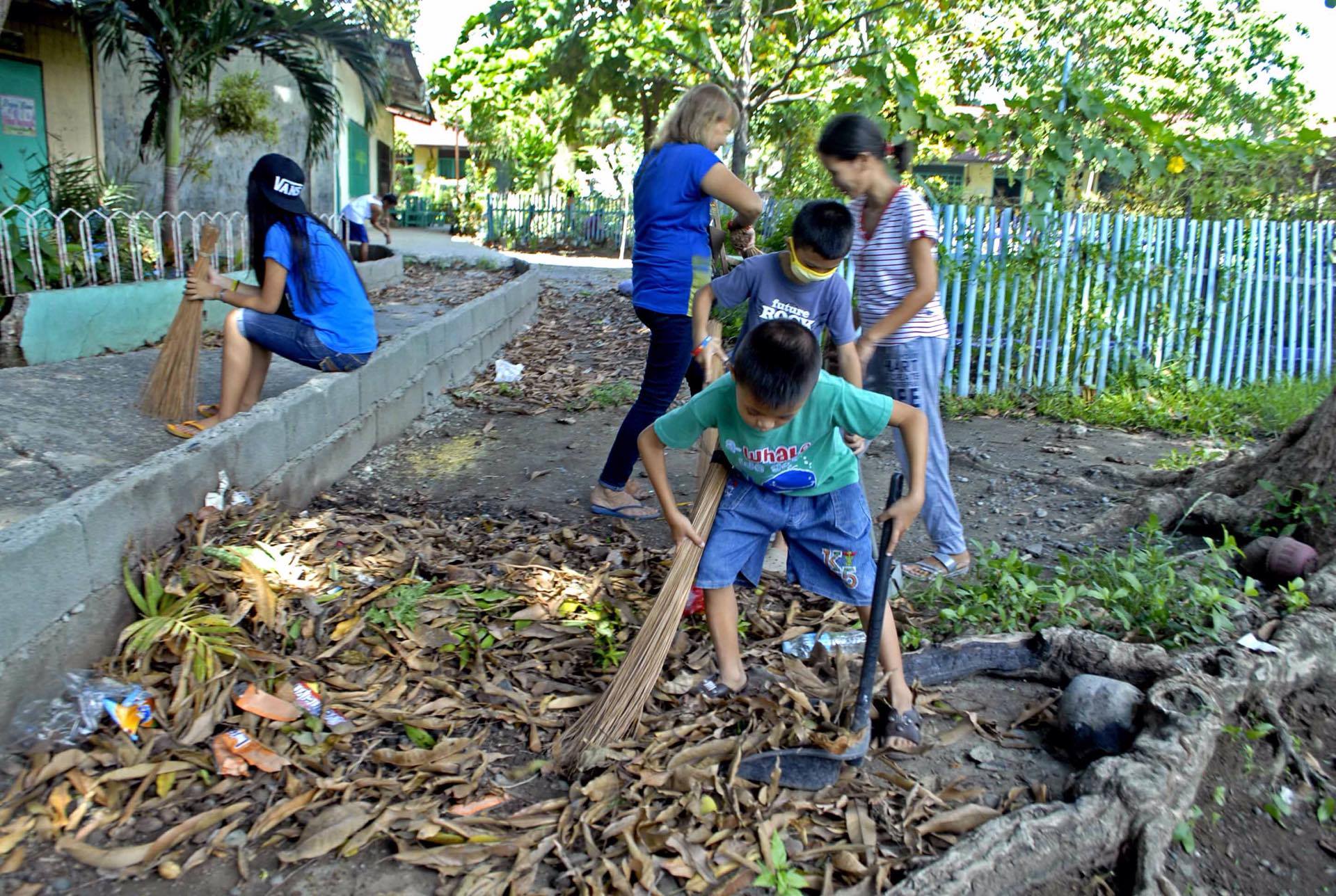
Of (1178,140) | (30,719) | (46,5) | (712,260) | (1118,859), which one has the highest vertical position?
(46,5)

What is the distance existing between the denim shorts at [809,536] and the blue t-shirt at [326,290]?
2798 millimetres

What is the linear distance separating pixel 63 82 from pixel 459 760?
9212mm

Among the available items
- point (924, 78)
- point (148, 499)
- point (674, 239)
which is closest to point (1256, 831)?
point (674, 239)

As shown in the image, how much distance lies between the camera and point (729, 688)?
9.91ft

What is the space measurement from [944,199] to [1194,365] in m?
2.44

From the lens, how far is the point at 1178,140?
25.3 ft

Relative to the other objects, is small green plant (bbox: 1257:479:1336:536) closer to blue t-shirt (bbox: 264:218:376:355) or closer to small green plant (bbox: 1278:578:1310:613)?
small green plant (bbox: 1278:578:1310:613)

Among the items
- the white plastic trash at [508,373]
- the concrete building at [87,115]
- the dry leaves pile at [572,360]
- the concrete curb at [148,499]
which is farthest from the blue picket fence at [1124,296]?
the concrete building at [87,115]

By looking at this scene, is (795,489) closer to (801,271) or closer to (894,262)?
(801,271)

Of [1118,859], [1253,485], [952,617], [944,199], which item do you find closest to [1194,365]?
[944,199]

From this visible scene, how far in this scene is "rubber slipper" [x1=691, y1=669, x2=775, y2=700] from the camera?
3002mm

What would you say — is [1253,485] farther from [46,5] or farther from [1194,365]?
[46,5]

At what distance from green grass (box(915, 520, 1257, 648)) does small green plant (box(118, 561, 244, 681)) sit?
232cm

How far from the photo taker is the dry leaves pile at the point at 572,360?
6.97 m
